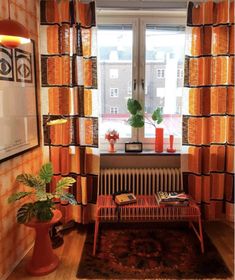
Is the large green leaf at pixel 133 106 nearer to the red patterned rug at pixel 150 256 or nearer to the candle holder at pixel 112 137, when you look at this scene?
the candle holder at pixel 112 137

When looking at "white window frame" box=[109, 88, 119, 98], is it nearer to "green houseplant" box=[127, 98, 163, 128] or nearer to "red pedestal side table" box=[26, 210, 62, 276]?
"green houseplant" box=[127, 98, 163, 128]

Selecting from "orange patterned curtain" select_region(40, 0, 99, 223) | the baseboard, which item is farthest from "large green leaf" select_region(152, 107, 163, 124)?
the baseboard

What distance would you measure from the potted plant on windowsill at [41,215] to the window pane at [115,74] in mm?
991

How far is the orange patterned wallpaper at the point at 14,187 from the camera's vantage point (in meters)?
1.97

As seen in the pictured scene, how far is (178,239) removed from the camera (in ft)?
8.39

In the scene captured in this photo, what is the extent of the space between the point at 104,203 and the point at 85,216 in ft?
1.26

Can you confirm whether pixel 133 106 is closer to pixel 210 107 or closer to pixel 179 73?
pixel 179 73

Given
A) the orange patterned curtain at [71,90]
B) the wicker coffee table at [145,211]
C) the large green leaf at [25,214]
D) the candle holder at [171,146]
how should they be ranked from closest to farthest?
1. the large green leaf at [25,214]
2. the wicker coffee table at [145,211]
3. the orange patterned curtain at [71,90]
4. the candle holder at [171,146]

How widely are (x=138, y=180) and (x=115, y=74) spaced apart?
1.16 m

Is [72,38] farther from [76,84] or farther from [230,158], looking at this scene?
[230,158]

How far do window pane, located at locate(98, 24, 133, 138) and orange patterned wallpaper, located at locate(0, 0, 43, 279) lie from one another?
732 mm

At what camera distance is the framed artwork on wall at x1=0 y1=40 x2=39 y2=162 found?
6.35ft

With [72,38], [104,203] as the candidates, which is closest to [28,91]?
[72,38]

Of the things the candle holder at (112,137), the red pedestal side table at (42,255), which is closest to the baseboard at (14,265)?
the red pedestal side table at (42,255)
